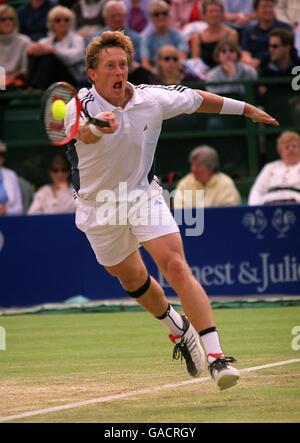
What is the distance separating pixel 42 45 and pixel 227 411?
980 cm

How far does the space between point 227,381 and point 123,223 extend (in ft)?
4.54

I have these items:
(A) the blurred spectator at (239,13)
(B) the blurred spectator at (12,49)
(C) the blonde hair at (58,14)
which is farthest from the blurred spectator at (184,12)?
(B) the blurred spectator at (12,49)

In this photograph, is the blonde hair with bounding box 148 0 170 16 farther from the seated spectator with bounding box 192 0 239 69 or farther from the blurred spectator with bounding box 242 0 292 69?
the blurred spectator with bounding box 242 0 292 69

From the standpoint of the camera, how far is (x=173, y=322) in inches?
325

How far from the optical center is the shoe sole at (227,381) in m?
7.07

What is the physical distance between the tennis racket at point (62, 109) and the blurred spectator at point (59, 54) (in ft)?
25.7

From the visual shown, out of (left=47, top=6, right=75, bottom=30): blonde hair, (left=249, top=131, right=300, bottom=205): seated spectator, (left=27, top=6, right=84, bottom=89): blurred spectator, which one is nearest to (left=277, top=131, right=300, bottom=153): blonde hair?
(left=249, top=131, right=300, bottom=205): seated spectator

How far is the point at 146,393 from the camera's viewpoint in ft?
24.5

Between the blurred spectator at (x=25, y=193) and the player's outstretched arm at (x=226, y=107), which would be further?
the blurred spectator at (x=25, y=193)

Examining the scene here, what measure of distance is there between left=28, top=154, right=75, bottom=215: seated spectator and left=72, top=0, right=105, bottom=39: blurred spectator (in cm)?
261

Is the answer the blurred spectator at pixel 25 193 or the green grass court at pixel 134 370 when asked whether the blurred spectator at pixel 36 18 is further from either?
the green grass court at pixel 134 370

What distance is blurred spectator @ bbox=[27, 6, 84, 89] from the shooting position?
50.6 feet

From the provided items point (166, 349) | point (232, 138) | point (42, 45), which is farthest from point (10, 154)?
point (166, 349)
